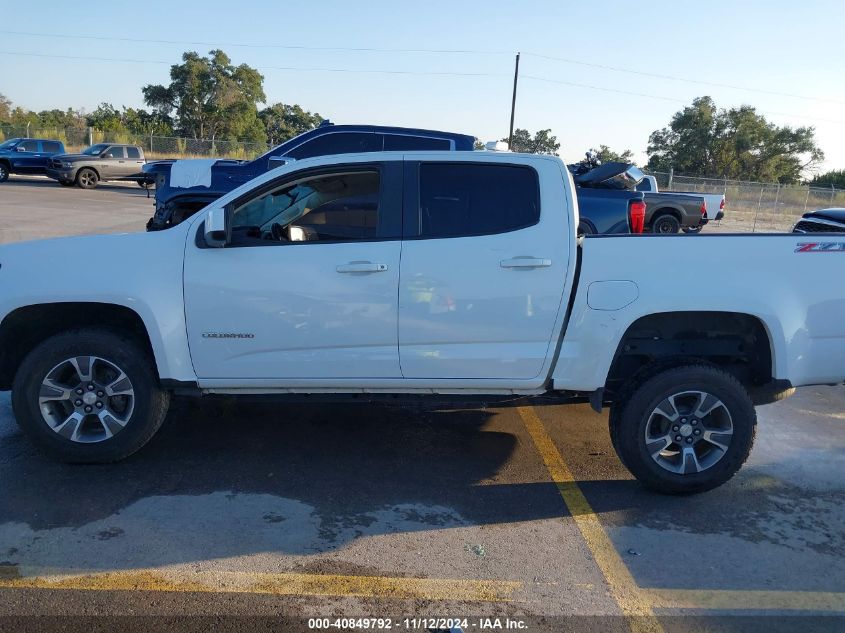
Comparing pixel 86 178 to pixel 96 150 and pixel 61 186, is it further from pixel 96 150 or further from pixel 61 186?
pixel 96 150

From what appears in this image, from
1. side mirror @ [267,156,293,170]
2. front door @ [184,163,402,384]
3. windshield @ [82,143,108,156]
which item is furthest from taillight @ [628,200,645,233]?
windshield @ [82,143,108,156]

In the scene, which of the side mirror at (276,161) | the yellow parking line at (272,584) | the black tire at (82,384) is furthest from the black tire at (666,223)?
the yellow parking line at (272,584)

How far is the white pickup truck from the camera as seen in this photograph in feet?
13.9

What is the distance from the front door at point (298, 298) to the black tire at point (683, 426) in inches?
58.0

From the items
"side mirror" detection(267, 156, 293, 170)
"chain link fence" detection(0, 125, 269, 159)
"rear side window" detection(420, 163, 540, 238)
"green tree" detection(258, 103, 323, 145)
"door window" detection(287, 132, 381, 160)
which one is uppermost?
"green tree" detection(258, 103, 323, 145)

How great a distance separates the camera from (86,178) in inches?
1079

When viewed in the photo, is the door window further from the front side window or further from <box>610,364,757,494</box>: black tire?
<box>610,364,757,494</box>: black tire

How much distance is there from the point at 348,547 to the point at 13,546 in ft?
5.45

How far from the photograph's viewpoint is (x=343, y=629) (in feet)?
10.1

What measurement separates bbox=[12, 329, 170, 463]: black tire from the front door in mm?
346

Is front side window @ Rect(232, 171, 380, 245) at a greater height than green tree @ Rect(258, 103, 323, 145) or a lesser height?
lesser

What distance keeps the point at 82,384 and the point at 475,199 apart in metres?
2.68

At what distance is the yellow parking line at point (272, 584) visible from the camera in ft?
10.7

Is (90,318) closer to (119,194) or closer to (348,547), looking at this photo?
(348,547)
